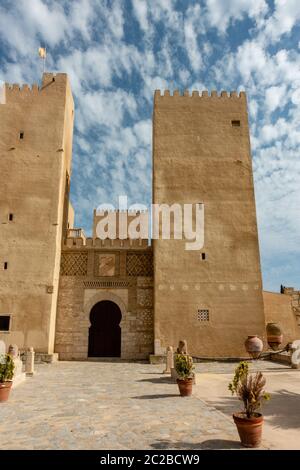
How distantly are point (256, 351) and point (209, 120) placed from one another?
11.7 meters

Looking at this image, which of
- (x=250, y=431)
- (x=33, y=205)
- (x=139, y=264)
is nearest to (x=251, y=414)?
(x=250, y=431)

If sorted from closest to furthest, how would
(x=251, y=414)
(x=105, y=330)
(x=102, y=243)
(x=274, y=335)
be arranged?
(x=251, y=414) → (x=274, y=335) → (x=105, y=330) → (x=102, y=243)

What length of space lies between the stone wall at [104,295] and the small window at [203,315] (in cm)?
214

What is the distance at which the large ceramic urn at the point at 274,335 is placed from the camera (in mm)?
14783

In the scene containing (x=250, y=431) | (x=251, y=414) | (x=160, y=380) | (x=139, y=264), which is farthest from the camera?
(x=139, y=264)

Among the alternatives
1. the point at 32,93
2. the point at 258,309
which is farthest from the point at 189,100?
the point at 258,309

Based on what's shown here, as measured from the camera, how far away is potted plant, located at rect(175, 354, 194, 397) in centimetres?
822

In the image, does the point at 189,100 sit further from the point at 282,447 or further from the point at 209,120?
the point at 282,447

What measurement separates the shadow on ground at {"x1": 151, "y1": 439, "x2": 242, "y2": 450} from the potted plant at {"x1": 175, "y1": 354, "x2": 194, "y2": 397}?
131 inches

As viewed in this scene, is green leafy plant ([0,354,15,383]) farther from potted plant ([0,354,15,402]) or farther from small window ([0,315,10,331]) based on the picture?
small window ([0,315,10,331])

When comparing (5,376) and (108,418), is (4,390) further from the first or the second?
(108,418)

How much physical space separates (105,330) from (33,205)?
6323 mm

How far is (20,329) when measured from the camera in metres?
15.0

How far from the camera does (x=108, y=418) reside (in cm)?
618
